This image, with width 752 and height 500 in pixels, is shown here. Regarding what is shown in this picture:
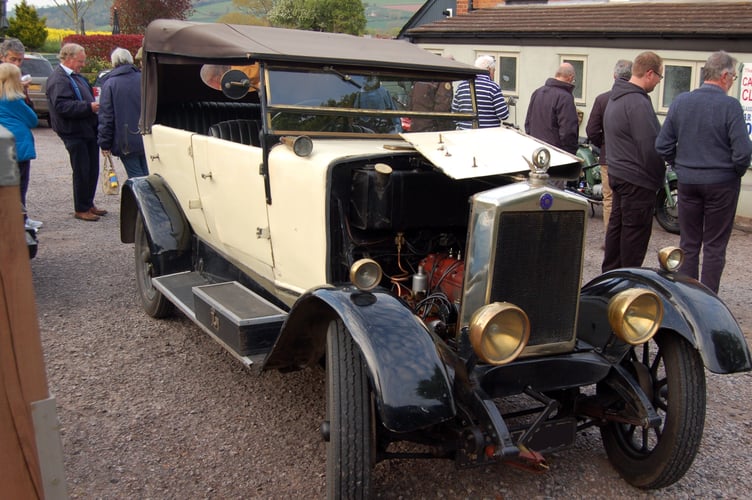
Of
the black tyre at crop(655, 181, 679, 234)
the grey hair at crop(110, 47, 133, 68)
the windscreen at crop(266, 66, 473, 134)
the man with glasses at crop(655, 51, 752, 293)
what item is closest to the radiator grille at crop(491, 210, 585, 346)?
the windscreen at crop(266, 66, 473, 134)

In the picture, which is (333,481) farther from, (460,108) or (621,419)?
(460,108)

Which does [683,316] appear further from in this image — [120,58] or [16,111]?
[120,58]

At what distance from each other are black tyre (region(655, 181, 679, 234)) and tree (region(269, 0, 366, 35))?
26.9 metres

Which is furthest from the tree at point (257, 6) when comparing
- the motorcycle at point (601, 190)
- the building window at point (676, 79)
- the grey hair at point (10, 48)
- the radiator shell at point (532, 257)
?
the radiator shell at point (532, 257)

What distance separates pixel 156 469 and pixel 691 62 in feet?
26.8

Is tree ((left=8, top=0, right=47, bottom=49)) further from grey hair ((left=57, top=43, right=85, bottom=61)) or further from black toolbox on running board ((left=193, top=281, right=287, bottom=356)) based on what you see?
black toolbox on running board ((left=193, top=281, right=287, bottom=356))

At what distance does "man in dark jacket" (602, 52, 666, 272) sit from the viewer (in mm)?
4906

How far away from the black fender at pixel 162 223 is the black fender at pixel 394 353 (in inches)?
83.7

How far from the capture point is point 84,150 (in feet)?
24.6

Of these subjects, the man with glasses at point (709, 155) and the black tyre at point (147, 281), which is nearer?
the man with glasses at point (709, 155)

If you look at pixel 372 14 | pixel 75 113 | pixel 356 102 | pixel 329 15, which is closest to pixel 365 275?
pixel 356 102

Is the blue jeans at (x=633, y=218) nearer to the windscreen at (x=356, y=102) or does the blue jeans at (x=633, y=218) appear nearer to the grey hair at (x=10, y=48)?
the windscreen at (x=356, y=102)

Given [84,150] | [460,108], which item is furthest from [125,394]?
[84,150]

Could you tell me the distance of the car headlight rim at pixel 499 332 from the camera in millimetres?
2422
